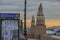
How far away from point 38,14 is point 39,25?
295 cm

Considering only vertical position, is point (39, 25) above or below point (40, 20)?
below

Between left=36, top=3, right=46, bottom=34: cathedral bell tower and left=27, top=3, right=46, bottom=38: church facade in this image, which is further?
left=36, top=3, right=46, bottom=34: cathedral bell tower

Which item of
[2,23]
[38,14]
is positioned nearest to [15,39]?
[2,23]

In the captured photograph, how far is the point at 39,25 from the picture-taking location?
5266cm

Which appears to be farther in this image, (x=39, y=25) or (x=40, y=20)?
(x=39, y=25)

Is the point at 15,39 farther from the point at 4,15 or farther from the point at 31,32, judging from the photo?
the point at 31,32

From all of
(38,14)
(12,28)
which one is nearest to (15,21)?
(12,28)

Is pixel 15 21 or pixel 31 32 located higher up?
pixel 15 21

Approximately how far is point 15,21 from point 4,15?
2.08 ft

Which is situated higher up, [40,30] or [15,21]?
[15,21]

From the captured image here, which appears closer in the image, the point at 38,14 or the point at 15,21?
the point at 15,21

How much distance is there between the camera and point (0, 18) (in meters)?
11.5

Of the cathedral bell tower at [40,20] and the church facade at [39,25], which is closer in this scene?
the church facade at [39,25]

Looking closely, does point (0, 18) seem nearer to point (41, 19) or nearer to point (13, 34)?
point (13, 34)
